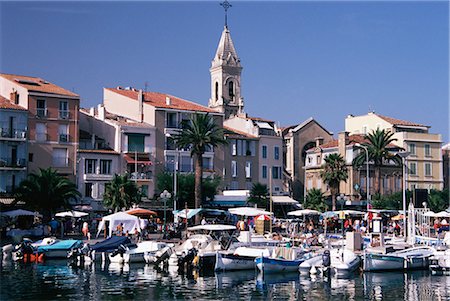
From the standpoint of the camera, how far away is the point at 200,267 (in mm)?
39344

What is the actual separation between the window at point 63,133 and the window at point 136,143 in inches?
231

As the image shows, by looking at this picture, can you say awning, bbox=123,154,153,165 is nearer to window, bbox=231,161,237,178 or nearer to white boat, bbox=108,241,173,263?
window, bbox=231,161,237,178

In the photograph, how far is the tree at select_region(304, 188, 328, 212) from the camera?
72.4m

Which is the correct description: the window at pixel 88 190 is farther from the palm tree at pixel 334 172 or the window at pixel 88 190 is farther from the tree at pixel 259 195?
the palm tree at pixel 334 172

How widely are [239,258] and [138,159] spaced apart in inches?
1260

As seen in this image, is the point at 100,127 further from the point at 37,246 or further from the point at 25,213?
the point at 37,246

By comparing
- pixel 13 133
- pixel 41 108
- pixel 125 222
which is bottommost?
pixel 125 222

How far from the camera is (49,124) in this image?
66.2m

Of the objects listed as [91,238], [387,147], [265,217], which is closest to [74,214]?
[91,238]

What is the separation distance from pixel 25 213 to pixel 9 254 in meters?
8.09

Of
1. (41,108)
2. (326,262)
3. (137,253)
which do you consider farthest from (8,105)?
(326,262)

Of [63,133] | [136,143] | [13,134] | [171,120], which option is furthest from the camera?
[171,120]

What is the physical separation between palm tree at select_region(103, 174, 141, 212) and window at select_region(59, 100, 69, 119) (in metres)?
10.3

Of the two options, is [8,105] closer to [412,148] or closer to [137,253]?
[137,253]
